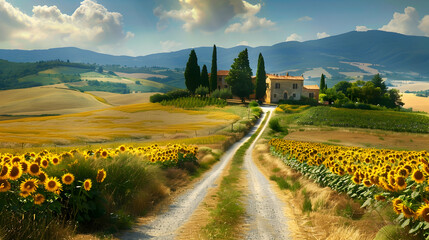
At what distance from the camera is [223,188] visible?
13758 mm

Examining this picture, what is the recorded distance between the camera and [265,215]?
32.1ft

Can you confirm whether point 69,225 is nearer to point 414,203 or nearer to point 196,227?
point 196,227

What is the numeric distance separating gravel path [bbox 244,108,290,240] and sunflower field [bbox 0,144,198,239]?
12.1ft

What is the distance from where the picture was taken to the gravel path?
316 inches

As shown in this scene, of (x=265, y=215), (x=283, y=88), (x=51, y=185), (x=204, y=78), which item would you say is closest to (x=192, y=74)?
(x=204, y=78)

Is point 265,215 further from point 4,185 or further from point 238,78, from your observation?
point 238,78

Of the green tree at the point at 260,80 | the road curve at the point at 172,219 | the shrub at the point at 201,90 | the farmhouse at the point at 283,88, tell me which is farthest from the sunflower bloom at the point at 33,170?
the farmhouse at the point at 283,88

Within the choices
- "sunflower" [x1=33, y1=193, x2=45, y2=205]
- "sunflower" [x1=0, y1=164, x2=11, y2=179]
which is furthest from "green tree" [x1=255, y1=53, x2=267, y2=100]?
"sunflower" [x1=0, y1=164, x2=11, y2=179]

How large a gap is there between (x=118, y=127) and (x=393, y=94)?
120794mm

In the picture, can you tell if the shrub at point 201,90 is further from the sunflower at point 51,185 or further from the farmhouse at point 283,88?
the sunflower at point 51,185

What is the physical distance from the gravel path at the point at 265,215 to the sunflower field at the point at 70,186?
3680 mm

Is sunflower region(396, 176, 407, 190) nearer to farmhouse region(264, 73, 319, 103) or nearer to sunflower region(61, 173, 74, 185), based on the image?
sunflower region(61, 173, 74, 185)

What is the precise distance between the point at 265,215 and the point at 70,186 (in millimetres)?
6013

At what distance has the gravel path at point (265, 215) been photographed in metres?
8.03
